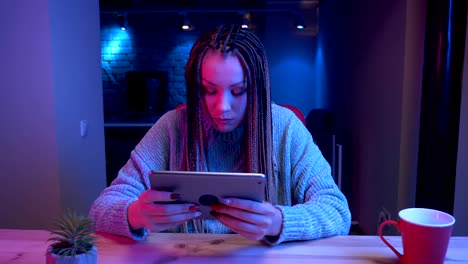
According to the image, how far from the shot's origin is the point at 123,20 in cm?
589

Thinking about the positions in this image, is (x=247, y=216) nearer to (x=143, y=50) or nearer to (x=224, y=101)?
(x=224, y=101)

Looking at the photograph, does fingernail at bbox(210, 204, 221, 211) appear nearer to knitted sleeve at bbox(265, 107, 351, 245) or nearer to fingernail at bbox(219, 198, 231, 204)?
fingernail at bbox(219, 198, 231, 204)

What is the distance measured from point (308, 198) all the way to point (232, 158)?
0.90 ft

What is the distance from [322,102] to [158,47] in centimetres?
253

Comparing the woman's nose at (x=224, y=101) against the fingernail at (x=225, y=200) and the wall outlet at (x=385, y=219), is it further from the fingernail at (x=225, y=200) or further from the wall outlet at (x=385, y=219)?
the wall outlet at (x=385, y=219)

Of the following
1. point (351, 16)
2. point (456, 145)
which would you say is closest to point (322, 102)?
point (351, 16)

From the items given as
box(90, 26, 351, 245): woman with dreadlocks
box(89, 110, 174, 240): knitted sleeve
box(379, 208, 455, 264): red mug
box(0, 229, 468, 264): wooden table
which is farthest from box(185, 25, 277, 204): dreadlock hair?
box(379, 208, 455, 264): red mug

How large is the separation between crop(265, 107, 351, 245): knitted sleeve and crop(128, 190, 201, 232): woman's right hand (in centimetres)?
21

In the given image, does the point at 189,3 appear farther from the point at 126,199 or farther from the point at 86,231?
the point at 86,231

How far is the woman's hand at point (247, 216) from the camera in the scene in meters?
0.87

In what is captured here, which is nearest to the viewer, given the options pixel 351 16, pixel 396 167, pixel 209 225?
pixel 209 225

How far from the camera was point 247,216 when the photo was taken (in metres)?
0.89

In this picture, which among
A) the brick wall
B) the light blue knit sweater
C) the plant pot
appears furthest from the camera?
the brick wall

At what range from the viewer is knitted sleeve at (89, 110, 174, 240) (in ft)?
3.35
